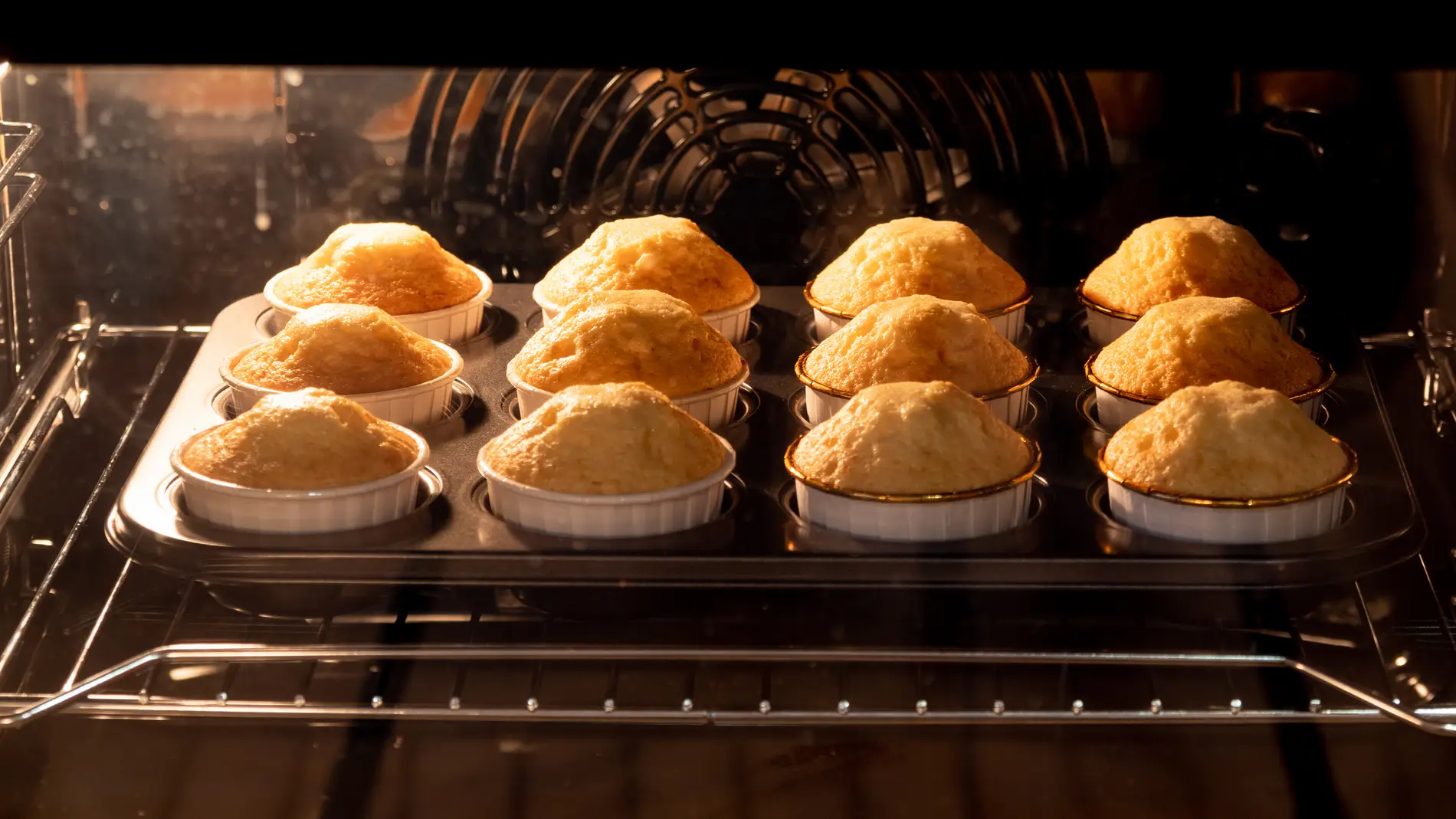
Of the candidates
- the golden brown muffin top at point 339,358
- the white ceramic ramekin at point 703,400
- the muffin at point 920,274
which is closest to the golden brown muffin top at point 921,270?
the muffin at point 920,274

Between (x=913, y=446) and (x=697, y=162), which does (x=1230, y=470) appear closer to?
(x=913, y=446)

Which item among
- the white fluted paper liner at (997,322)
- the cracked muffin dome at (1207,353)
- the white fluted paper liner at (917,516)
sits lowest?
the white fluted paper liner at (917,516)

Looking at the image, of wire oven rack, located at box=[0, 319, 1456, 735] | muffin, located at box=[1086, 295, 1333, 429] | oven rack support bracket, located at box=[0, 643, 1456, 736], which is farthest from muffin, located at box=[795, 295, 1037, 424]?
oven rack support bracket, located at box=[0, 643, 1456, 736]

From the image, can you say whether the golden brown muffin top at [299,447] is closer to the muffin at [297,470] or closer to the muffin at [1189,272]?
the muffin at [297,470]

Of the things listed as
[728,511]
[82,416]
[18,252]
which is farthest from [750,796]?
[18,252]

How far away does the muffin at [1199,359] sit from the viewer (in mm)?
1861

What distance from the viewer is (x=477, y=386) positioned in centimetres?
204

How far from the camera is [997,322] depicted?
6.90 ft

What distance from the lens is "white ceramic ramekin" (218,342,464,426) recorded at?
1.88 m

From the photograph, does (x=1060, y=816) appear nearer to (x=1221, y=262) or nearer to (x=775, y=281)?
(x=1221, y=262)

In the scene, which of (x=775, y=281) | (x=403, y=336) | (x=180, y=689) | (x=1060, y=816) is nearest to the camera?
(x=1060, y=816)

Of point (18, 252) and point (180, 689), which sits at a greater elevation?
point (18, 252)

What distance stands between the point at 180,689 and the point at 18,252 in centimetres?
67

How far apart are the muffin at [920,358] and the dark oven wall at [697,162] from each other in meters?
0.26
